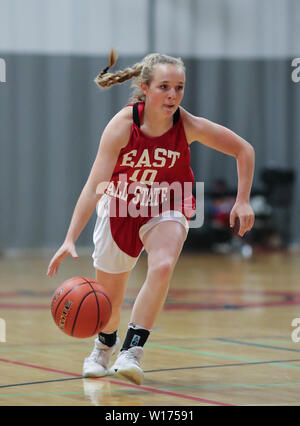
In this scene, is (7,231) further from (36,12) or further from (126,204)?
(126,204)

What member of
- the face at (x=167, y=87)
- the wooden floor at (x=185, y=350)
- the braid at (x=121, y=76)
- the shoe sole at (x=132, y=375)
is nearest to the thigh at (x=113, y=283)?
the wooden floor at (x=185, y=350)

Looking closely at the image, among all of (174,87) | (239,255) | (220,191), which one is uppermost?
(174,87)

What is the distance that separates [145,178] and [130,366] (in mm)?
922

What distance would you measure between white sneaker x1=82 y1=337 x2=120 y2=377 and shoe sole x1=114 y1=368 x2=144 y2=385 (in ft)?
1.27

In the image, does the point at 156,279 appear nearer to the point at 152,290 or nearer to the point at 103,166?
the point at 152,290

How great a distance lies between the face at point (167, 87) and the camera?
376 cm

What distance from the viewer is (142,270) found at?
1098 cm

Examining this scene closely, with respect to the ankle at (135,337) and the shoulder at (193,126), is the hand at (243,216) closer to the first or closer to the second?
the shoulder at (193,126)

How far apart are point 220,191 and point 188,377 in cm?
989

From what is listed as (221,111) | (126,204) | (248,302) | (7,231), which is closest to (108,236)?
(126,204)

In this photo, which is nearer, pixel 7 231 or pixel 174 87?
pixel 174 87

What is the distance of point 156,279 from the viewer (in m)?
3.70

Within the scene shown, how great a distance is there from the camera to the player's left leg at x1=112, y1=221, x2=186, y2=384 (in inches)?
143

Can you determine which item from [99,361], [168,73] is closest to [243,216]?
[168,73]
